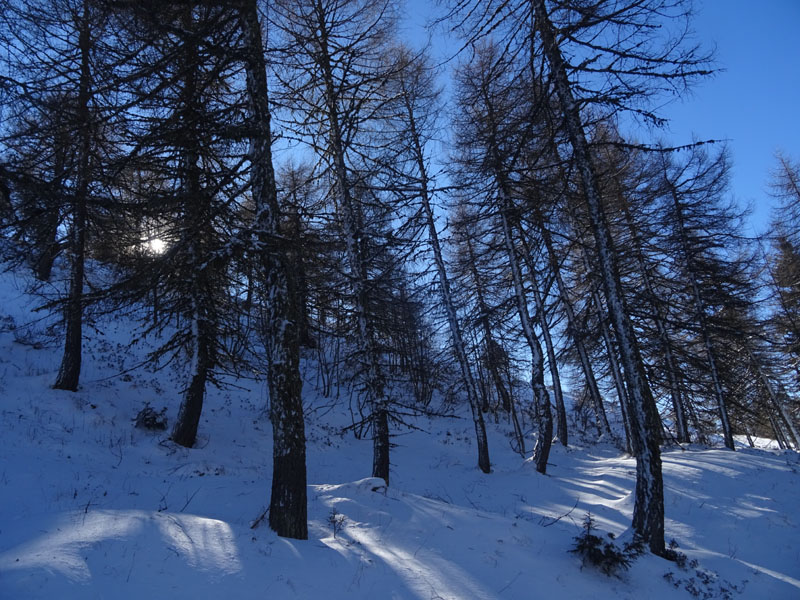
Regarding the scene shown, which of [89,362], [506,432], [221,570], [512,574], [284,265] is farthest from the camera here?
[506,432]

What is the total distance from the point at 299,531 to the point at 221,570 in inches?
46.3

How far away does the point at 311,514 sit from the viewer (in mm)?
5848

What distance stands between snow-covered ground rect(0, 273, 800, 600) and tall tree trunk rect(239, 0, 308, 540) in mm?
395

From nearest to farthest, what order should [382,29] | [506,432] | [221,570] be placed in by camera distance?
[221,570]
[382,29]
[506,432]

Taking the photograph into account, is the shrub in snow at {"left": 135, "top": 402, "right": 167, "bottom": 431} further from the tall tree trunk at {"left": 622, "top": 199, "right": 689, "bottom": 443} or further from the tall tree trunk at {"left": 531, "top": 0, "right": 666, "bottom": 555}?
the tall tree trunk at {"left": 622, "top": 199, "right": 689, "bottom": 443}

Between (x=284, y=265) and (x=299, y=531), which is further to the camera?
(x=284, y=265)

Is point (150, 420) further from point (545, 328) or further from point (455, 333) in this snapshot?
point (545, 328)

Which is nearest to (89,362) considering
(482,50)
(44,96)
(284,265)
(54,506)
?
(54,506)

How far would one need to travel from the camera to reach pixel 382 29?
8336 millimetres

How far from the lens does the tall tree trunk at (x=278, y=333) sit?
16.2 ft

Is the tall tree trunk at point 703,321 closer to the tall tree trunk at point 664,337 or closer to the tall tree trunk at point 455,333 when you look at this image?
the tall tree trunk at point 664,337

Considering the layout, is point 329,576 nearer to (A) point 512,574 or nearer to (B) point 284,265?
(A) point 512,574

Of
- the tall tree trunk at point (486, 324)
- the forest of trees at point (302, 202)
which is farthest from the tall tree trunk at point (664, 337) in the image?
the tall tree trunk at point (486, 324)

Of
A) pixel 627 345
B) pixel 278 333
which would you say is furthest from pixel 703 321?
pixel 278 333
